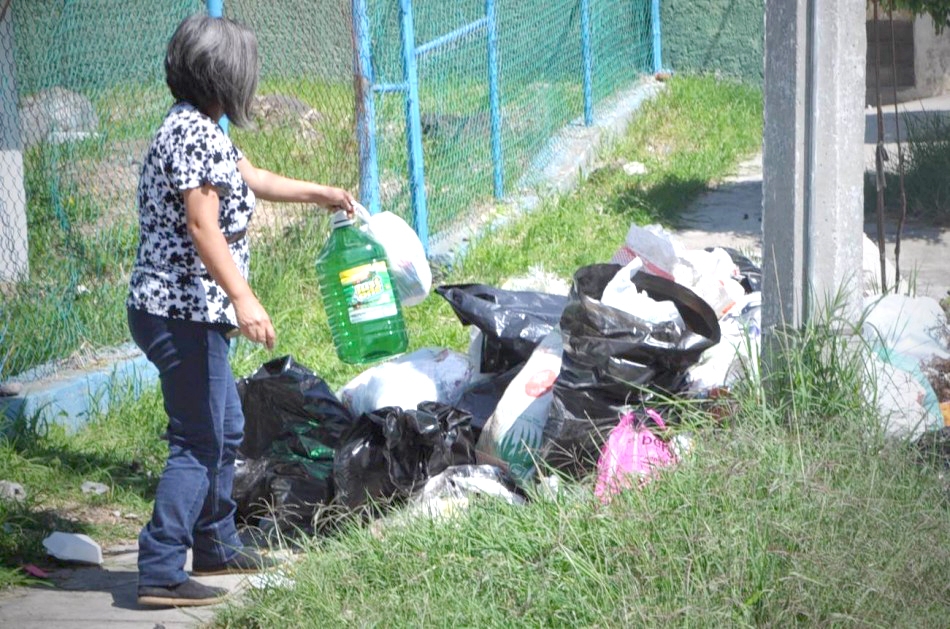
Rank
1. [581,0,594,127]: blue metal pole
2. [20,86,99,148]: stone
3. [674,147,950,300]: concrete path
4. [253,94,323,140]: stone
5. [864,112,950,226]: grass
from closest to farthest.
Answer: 1. [20,86,99,148]: stone
2. [674,147,950,300]: concrete path
3. [253,94,323,140]: stone
4. [864,112,950,226]: grass
5. [581,0,594,127]: blue metal pole

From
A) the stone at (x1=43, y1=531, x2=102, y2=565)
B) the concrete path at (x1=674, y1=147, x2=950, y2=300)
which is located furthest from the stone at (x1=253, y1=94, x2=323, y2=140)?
the stone at (x1=43, y1=531, x2=102, y2=565)

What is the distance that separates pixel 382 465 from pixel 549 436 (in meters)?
0.58

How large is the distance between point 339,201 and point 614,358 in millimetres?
1073

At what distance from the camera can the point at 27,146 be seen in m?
6.98

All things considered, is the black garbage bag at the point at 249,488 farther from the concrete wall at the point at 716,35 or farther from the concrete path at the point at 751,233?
the concrete wall at the point at 716,35

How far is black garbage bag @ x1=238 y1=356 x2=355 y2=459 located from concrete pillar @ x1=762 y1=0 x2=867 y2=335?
164 cm

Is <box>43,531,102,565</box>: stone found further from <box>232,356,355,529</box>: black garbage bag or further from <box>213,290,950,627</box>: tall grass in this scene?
<box>213,290,950,627</box>: tall grass

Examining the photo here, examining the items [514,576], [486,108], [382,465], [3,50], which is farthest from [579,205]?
[514,576]

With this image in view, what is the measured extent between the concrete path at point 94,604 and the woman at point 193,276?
0.07 metres

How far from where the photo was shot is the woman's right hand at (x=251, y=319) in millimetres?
3561

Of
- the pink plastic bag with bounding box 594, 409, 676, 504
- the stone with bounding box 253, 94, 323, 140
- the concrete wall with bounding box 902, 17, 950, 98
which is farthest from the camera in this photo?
the concrete wall with bounding box 902, 17, 950, 98

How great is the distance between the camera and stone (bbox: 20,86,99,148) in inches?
261

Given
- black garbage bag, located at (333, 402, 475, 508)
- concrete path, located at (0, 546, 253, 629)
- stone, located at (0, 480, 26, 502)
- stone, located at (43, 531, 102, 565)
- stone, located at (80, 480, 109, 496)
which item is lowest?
concrete path, located at (0, 546, 253, 629)

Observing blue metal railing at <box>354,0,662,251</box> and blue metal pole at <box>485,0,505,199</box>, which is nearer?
blue metal railing at <box>354,0,662,251</box>
